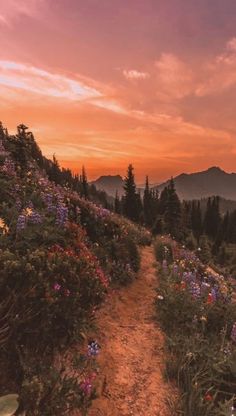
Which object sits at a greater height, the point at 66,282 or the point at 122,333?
the point at 66,282

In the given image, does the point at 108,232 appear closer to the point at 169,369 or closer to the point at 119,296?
the point at 119,296

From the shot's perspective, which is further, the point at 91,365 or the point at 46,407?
the point at 91,365

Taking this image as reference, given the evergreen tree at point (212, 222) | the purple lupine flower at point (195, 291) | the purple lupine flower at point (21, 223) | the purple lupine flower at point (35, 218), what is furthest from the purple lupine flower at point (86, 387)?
the evergreen tree at point (212, 222)

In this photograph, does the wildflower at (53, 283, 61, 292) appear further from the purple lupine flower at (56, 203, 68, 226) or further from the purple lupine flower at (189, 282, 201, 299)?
the purple lupine flower at (189, 282, 201, 299)

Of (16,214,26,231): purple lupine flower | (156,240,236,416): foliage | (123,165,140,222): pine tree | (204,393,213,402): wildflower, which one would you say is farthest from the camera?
(123,165,140,222): pine tree

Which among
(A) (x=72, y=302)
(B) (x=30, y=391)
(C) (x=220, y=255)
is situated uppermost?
(A) (x=72, y=302)

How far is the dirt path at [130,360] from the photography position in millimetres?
4984

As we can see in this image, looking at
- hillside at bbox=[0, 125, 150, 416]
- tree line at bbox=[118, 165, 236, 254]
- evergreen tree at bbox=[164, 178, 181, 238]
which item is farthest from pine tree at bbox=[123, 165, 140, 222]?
hillside at bbox=[0, 125, 150, 416]

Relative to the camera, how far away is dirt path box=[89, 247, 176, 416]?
4.98 meters

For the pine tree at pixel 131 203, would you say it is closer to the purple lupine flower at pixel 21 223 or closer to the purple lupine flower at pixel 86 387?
the purple lupine flower at pixel 21 223

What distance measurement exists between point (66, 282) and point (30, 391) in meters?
1.65

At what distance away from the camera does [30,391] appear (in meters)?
4.14

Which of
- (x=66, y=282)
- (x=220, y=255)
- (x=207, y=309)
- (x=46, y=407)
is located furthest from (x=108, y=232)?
(x=220, y=255)

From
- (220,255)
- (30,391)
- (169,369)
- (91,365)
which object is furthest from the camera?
(220,255)
